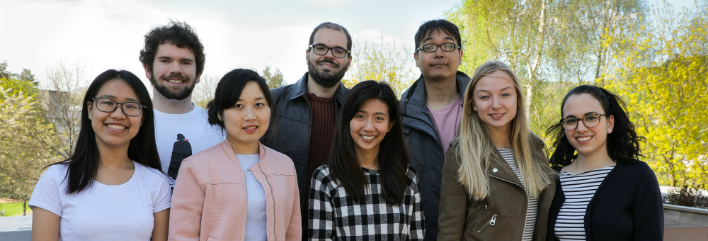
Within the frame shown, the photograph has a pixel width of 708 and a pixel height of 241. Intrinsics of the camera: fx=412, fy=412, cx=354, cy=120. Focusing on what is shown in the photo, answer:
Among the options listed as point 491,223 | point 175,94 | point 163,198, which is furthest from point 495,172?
point 175,94

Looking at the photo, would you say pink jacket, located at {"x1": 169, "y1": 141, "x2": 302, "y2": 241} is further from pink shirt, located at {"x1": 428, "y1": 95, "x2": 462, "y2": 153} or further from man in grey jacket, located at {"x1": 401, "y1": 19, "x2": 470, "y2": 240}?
pink shirt, located at {"x1": 428, "y1": 95, "x2": 462, "y2": 153}

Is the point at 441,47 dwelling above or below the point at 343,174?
above

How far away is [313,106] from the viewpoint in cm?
313

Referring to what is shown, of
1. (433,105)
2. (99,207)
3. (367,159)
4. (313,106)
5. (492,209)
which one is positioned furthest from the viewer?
(433,105)

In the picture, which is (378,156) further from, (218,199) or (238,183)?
(218,199)

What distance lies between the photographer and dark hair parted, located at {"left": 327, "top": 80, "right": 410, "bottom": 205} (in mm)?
2312

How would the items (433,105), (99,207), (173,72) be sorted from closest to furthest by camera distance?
1. (99,207)
2. (173,72)
3. (433,105)

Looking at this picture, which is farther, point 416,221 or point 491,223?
point 416,221

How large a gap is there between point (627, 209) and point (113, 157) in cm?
273

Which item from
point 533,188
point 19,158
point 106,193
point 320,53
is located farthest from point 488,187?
point 19,158

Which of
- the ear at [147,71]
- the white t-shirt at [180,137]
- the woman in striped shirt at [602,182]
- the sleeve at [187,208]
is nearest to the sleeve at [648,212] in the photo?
the woman in striped shirt at [602,182]

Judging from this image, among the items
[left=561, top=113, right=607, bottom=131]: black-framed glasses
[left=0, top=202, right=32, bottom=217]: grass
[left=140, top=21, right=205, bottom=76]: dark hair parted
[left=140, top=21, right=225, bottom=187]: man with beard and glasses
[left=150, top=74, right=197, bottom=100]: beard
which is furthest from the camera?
[left=0, top=202, right=32, bottom=217]: grass

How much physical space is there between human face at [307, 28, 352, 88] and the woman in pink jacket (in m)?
0.88

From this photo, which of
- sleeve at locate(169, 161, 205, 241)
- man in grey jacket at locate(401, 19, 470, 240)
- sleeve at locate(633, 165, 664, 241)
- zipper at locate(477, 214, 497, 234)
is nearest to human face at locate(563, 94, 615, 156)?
sleeve at locate(633, 165, 664, 241)
